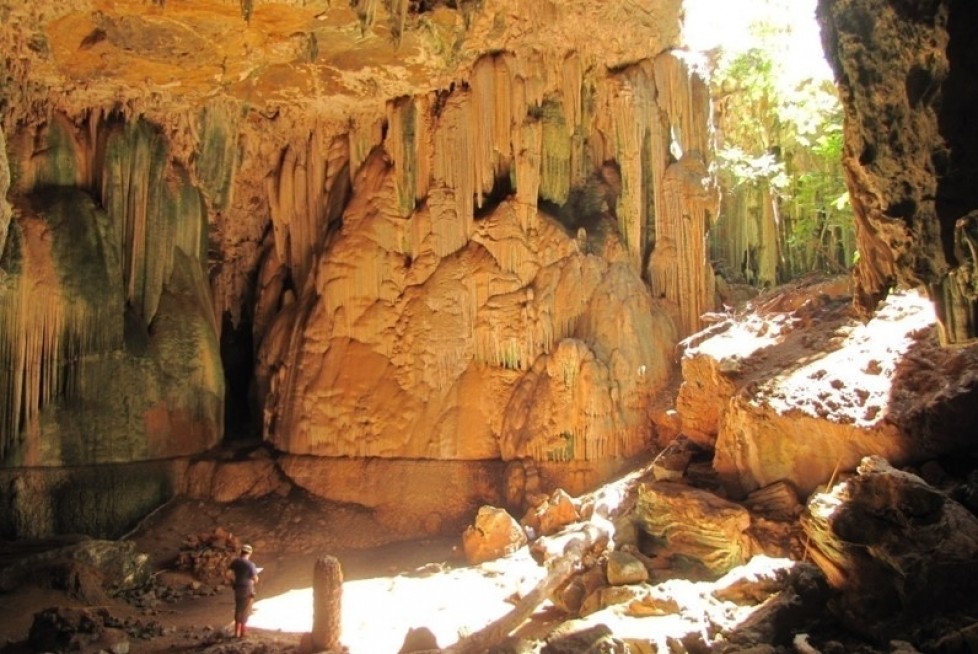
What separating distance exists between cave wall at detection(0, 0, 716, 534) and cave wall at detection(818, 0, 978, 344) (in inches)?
309

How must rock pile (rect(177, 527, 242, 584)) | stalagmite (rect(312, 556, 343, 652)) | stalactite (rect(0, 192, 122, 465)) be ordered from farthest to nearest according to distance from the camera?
stalactite (rect(0, 192, 122, 465)) → rock pile (rect(177, 527, 242, 584)) → stalagmite (rect(312, 556, 343, 652))

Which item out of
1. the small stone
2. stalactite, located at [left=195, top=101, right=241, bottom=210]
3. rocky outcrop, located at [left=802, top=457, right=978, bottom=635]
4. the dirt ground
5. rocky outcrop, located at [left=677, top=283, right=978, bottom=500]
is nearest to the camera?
rocky outcrop, located at [left=802, top=457, right=978, bottom=635]

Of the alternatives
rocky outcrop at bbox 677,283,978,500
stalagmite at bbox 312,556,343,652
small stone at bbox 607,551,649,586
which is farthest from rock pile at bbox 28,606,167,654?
rocky outcrop at bbox 677,283,978,500

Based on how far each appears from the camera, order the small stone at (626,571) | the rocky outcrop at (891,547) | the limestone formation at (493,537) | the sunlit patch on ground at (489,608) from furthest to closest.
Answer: the limestone formation at (493,537) → the small stone at (626,571) → the sunlit patch on ground at (489,608) → the rocky outcrop at (891,547)

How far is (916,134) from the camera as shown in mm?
5160

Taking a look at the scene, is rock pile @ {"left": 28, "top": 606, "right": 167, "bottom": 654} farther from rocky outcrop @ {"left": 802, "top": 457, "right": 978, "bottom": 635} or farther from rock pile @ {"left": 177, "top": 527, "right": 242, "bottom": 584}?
rocky outcrop @ {"left": 802, "top": 457, "right": 978, "bottom": 635}

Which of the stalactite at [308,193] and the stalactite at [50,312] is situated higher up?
the stalactite at [308,193]

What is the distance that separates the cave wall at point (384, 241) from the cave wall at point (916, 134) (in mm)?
7846

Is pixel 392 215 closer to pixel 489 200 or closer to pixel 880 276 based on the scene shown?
pixel 489 200

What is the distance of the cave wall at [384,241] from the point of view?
42.9 ft

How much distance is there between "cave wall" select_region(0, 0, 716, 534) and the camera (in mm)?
13070

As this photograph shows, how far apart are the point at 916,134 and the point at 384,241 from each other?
35.7 feet

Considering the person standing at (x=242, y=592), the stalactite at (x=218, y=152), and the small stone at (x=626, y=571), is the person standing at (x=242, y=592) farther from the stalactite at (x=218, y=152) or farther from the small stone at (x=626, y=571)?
the stalactite at (x=218, y=152)

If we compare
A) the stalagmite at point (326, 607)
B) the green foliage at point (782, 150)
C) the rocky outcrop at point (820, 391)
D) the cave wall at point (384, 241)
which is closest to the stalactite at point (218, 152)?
the cave wall at point (384, 241)
